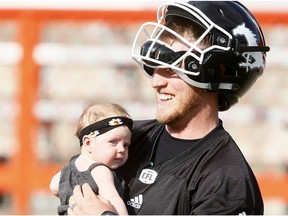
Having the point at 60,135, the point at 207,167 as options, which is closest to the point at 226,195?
the point at 207,167

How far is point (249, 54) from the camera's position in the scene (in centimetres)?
290

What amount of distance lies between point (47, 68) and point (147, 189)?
3718 mm

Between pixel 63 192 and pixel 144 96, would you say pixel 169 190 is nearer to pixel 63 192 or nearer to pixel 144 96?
pixel 63 192

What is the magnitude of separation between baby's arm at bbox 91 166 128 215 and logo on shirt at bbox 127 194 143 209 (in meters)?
0.07

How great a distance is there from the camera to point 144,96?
6.64m

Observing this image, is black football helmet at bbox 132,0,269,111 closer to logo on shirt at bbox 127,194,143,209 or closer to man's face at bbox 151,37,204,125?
man's face at bbox 151,37,204,125

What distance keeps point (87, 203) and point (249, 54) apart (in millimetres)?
751

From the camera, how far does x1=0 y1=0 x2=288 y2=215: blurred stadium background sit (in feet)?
19.8

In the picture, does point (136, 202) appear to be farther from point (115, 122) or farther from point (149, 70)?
point (149, 70)

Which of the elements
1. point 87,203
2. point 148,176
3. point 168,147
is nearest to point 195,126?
point 168,147

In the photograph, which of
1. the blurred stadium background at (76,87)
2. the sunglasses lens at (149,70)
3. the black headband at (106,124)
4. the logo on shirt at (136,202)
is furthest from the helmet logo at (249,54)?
the blurred stadium background at (76,87)

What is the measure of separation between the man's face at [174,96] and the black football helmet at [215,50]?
0.12ft

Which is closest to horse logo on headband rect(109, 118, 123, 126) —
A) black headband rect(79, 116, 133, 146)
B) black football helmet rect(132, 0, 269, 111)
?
black headband rect(79, 116, 133, 146)

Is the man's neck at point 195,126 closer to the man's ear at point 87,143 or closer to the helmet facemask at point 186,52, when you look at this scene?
the helmet facemask at point 186,52
